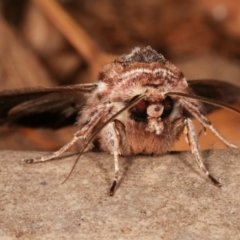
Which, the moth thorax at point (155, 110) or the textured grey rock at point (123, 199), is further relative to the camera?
the moth thorax at point (155, 110)

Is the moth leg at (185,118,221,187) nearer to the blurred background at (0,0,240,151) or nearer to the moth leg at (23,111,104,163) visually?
the moth leg at (23,111,104,163)

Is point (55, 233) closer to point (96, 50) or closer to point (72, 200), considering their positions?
point (72, 200)

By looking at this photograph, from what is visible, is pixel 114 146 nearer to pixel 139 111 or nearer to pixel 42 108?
pixel 139 111

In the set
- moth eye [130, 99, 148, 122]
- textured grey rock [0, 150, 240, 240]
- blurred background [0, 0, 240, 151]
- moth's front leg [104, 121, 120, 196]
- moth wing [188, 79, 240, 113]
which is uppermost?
blurred background [0, 0, 240, 151]

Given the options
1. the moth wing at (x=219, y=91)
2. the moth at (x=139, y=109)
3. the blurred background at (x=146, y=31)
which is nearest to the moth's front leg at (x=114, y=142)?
the moth at (x=139, y=109)

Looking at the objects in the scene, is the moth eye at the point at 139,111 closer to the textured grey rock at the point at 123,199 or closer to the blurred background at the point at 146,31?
the textured grey rock at the point at 123,199

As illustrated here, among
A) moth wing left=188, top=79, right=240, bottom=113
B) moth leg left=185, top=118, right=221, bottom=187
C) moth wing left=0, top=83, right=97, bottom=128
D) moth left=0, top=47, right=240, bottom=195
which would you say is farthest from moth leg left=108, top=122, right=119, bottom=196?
moth wing left=188, top=79, right=240, bottom=113

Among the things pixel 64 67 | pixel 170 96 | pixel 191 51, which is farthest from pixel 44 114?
pixel 191 51
